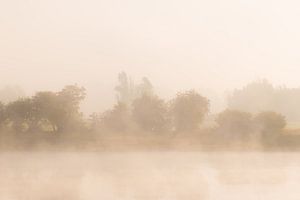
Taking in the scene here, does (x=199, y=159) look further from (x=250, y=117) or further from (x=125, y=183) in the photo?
(x=125, y=183)

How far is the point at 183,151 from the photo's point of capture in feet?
63.0

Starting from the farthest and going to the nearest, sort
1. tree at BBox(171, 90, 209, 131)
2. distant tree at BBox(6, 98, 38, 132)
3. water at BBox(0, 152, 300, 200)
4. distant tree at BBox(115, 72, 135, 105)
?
distant tree at BBox(115, 72, 135, 105)
tree at BBox(171, 90, 209, 131)
distant tree at BBox(6, 98, 38, 132)
water at BBox(0, 152, 300, 200)

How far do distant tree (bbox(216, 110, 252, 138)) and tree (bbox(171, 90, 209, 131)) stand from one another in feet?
3.04

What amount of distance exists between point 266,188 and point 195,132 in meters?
6.86

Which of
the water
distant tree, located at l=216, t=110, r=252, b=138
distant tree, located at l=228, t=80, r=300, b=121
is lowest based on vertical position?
the water

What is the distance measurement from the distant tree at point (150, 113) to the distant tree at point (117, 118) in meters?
0.39

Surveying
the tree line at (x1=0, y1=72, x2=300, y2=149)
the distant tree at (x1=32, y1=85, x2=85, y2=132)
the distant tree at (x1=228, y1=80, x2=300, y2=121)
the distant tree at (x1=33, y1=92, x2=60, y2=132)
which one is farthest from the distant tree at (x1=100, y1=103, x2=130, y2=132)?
the distant tree at (x1=228, y1=80, x2=300, y2=121)

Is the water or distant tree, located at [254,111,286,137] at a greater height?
distant tree, located at [254,111,286,137]

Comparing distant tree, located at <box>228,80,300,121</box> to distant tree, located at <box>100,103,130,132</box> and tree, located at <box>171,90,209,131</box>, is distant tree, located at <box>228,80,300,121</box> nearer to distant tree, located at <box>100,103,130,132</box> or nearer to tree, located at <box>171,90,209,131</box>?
tree, located at <box>171,90,209,131</box>

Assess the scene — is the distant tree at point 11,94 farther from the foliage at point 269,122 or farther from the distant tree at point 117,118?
the foliage at point 269,122

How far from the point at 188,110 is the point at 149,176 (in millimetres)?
6714

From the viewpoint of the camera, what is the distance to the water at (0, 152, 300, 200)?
11352 mm

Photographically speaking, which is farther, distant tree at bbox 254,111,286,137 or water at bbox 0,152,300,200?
distant tree at bbox 254,111,286,137

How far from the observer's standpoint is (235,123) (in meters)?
19.2
